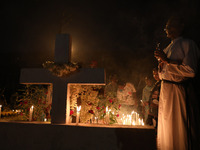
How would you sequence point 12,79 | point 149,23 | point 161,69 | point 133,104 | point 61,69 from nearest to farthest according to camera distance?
point 161,69 → point 61,69 → point 149,23 → point 133,104 → point 12,79

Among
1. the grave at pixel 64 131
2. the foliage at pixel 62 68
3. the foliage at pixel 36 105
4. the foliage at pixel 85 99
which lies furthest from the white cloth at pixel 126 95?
the foliage at pixel 62 68

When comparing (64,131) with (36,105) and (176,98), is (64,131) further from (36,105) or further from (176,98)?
(176,98)

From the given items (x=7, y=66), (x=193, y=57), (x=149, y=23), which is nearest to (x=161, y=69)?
(x=193, y=57)

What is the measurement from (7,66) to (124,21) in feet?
20.6

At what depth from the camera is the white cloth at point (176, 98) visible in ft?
7.14

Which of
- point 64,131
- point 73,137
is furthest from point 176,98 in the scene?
point 64,131

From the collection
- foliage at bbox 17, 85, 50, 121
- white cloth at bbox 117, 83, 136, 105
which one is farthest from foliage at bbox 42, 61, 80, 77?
white cloth at bbox 117, 83, 136, 105

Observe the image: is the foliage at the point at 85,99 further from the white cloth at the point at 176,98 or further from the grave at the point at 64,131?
the white cloth at the point at 176,98

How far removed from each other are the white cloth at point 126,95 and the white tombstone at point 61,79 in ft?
9.76

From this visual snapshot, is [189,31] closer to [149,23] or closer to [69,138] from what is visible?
[149,23]

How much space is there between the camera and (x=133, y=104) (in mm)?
5902

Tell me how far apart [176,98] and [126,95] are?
374 cm

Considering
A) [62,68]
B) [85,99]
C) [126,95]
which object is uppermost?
[62,68]

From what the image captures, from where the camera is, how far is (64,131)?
8.61ft
